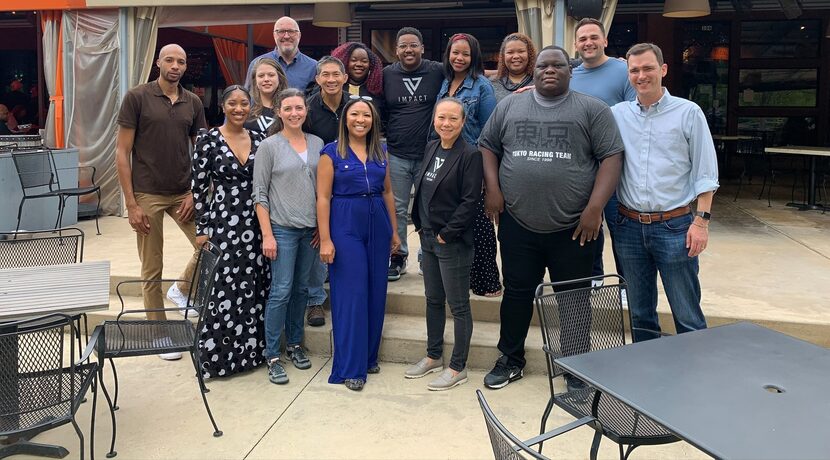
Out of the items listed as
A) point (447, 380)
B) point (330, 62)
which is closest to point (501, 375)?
point (447, 380)

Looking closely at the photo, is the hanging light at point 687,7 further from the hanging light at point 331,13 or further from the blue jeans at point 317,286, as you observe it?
the blue jeans at point 317,286

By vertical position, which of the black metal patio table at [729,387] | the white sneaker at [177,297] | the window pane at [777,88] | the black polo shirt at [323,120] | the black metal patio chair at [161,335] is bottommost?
the white sneaker at [177,297]

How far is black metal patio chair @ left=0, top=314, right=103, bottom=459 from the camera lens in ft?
8.01

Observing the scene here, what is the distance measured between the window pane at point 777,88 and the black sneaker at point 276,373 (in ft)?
36.7

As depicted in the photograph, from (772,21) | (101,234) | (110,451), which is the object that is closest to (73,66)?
(101,234)

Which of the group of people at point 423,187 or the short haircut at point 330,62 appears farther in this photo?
the short haircut at point 330,62

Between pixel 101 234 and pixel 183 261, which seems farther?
pixel 101 234

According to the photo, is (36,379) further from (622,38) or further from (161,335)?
(622,38)

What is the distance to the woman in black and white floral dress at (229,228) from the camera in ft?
12.5

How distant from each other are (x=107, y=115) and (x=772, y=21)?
1082 centimetres

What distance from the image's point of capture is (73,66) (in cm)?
784

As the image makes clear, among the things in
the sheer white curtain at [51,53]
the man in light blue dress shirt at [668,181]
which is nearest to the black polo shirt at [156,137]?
the man in light blue dress shirt at [668,181]

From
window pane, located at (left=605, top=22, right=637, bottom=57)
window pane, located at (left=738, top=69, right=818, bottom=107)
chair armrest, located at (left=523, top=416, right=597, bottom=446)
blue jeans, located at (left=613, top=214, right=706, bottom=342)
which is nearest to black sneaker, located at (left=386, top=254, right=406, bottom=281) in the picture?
blue jeans, located at (left=613, top=214, right=706, bottom=342)

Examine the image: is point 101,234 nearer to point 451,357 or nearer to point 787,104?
point 451,357
